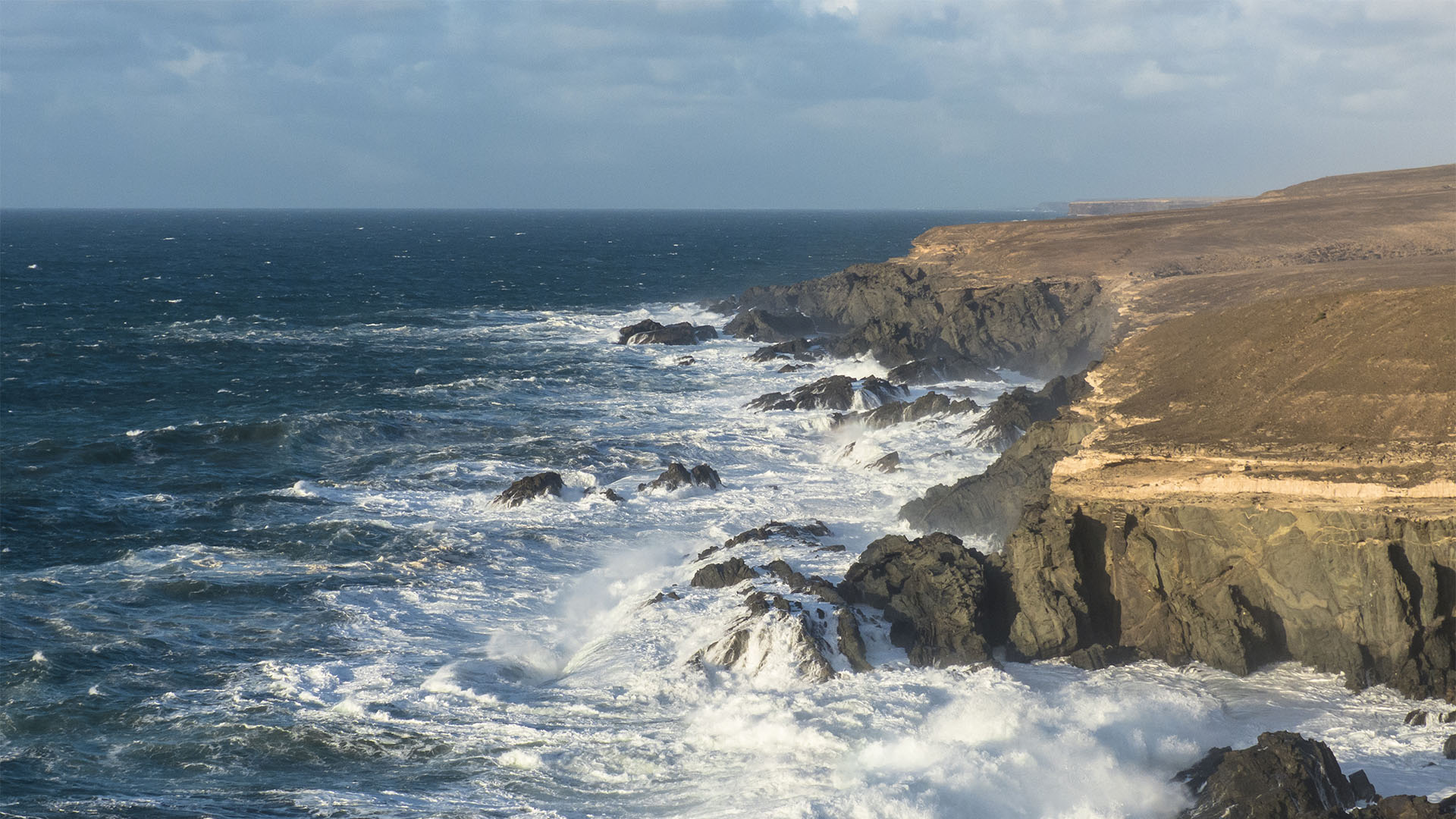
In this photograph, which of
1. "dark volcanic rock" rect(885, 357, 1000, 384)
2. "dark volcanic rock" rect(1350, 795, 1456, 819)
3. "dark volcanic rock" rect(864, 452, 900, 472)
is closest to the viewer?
"dark volcanic rock" rect(1350, 795, 1456, 819)

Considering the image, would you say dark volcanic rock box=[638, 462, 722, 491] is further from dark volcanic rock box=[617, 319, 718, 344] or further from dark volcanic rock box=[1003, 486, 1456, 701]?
dark volcanic rock box=[617, 319, 718, 344]

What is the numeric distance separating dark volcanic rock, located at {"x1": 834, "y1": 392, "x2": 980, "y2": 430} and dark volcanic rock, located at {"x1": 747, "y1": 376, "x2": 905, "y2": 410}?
7.43ft

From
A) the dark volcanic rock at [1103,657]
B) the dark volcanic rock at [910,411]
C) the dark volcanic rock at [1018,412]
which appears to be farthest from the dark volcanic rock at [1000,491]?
the dark volcanic rock at [910,411]

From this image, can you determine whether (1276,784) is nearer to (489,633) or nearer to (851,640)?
(851,640)

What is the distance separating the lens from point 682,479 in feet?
117

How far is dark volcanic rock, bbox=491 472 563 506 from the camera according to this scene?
34.4m

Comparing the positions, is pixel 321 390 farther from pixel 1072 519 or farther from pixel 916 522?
pixel 1072 519

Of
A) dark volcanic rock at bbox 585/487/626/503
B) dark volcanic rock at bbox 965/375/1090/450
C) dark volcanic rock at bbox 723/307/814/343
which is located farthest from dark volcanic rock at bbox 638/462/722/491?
dark volcanic rock at bbox 723/307/814/343

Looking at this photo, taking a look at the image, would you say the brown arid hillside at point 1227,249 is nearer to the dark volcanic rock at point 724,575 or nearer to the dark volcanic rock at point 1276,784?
the dark volcanic rock at point 724,575

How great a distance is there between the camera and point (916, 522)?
3022cm

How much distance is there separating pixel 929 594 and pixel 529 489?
50.5ft

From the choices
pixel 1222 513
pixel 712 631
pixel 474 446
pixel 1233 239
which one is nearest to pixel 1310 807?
pixel 1222 513

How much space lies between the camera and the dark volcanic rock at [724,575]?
26.2 metres

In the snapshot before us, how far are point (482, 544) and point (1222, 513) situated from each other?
18.2m
